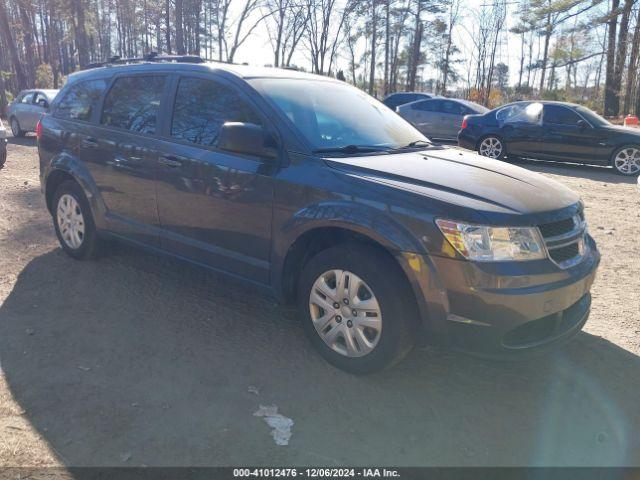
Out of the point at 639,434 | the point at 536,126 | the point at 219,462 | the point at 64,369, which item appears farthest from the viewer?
the point at 536,126

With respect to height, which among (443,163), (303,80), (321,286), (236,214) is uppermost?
(303,80)

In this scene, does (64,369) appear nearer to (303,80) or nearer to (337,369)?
(337,369)

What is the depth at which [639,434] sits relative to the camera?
2.89 meters

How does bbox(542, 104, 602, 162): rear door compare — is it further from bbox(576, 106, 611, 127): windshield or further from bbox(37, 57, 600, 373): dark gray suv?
bbox(37, 57, 600, 373): dark gray suv

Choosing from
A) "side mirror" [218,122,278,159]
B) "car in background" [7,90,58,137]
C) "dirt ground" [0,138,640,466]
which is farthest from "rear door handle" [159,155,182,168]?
"car in background" [7,90,58,137]

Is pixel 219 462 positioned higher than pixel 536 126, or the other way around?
pixel 536 126

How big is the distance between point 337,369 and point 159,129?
2.29 meters

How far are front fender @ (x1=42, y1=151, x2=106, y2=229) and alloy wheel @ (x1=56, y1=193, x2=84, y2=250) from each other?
22 centimetres

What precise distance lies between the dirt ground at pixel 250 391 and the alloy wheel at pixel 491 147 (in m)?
8.79

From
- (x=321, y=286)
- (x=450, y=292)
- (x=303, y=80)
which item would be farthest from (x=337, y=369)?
(x=303, y=80)

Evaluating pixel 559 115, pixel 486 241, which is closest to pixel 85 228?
pixel 486 241

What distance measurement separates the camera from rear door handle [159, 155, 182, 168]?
4062 millimetres

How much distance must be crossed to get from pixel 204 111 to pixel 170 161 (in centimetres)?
45

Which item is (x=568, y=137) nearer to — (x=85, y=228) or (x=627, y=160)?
(x=627, y=160)
